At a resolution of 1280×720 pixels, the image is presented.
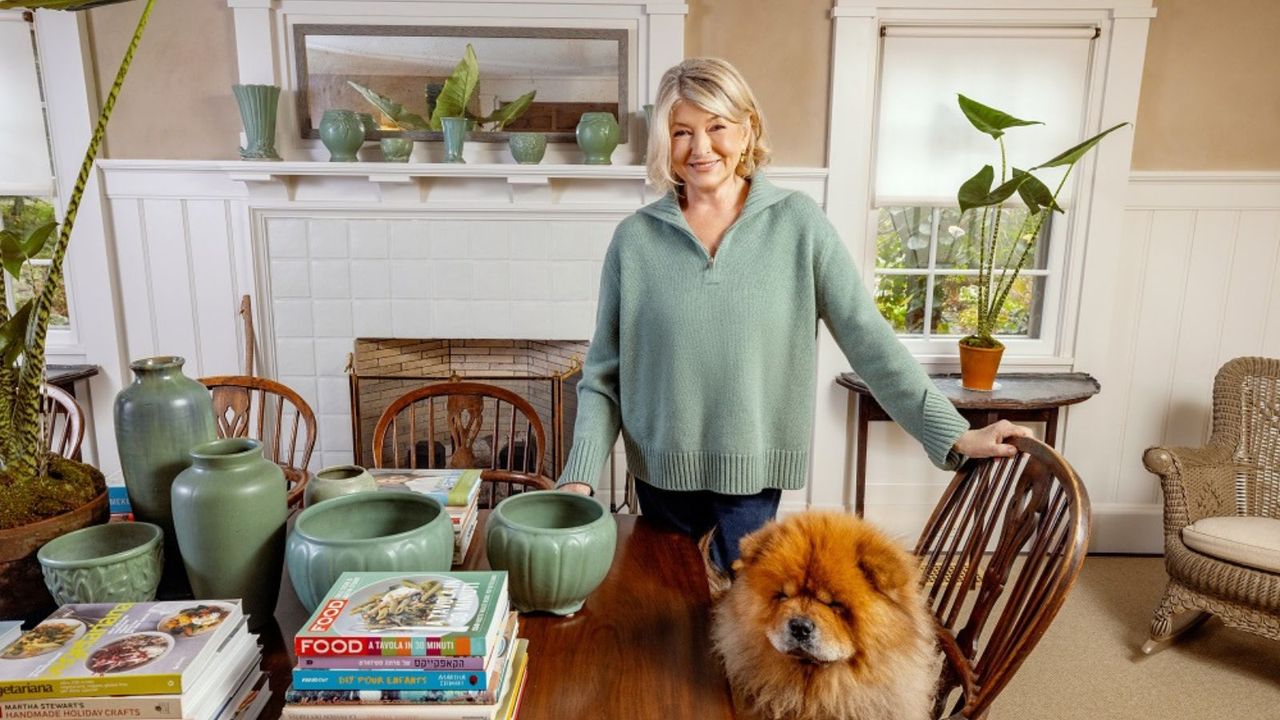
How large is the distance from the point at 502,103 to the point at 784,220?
5.99ft

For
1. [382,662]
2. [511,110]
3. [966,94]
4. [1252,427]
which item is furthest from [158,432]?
[1252,427]

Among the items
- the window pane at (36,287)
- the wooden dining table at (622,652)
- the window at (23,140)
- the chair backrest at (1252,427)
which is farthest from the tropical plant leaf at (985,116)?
the window pane at (36,287)

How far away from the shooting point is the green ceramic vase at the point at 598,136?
8.79 feet

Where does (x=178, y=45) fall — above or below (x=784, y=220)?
above

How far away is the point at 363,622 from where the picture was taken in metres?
0.71

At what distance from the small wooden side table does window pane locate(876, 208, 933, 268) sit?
490 mm

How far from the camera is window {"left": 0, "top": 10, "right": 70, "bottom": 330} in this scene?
9.15ft

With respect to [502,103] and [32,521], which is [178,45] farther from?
[32,521]

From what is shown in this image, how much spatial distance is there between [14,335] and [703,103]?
1.05m

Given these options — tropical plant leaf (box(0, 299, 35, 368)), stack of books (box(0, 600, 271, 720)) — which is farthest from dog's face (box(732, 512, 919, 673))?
tropical plant leaf (box(0, 299, 35, 368))

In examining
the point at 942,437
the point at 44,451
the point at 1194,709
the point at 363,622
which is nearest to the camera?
the point at 363,622

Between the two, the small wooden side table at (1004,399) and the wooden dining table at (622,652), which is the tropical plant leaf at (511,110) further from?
the wooden dining table at (622,652)

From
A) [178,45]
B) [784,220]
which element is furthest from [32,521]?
[178,45]

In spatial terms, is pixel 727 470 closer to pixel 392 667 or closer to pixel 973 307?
pixel 392 667
